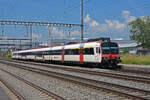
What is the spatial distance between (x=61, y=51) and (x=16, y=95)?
2192 cm

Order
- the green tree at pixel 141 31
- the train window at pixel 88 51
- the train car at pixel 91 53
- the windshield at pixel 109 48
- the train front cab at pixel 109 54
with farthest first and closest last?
the green tree at pixel 141 31, the train window at pixel 88 51, the windshield at pixel 109 48, the train car at pixel 91 53, the train front cab at pixel 109 54

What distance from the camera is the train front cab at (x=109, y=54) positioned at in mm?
22828

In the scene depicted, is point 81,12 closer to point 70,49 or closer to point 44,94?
point 70,49

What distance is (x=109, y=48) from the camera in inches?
925

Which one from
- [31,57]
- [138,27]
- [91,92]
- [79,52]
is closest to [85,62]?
[79,52]

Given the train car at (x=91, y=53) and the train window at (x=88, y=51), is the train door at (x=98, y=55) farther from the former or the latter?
the train window at (x=88, y=51)

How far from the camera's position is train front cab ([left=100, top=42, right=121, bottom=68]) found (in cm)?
2283

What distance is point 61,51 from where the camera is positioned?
32.1 metres

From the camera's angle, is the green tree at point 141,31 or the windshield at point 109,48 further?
the green tree at point 141,31

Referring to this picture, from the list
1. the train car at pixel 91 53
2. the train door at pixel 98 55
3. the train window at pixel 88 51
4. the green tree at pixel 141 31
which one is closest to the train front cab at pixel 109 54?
the train car at pixel 91 53

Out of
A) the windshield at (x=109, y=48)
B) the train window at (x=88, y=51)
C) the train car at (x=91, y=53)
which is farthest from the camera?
the train window at (x=88, y=51)

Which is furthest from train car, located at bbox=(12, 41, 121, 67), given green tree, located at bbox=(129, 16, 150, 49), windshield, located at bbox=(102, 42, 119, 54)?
green tree, located at bbox=(129, 16, 150, 49)

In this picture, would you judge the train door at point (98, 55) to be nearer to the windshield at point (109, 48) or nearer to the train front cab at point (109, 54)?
the train front cab at point (109, 54)

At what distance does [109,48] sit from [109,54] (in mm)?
632
